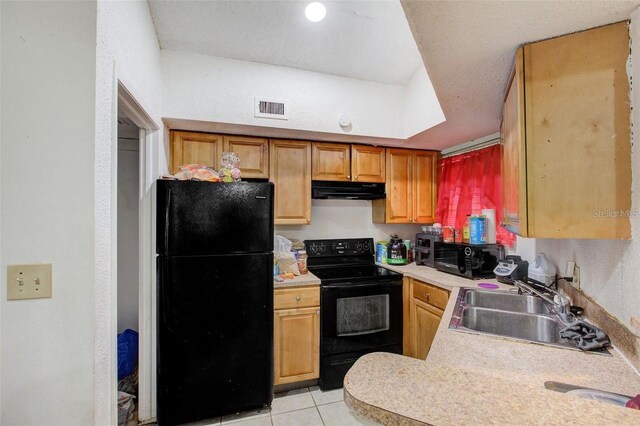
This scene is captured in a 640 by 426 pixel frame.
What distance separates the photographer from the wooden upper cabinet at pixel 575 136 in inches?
36.5

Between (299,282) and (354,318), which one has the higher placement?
(299,282)

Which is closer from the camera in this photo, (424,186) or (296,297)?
(296,297)

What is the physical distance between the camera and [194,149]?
88.6 inches

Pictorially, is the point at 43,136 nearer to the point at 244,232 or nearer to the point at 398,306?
the point at 244,232

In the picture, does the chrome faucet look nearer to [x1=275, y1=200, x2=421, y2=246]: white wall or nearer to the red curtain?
the red curtain

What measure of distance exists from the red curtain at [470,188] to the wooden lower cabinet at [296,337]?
1566mm

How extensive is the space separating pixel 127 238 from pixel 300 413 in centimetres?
193

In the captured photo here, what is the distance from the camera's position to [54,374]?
36.3 inches

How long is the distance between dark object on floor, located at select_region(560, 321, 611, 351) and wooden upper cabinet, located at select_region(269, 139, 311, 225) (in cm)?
182

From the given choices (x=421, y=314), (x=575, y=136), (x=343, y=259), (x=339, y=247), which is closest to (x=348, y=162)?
(x=339, y=247)

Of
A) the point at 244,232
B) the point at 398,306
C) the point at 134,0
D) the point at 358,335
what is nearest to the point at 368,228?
the point at 398,306

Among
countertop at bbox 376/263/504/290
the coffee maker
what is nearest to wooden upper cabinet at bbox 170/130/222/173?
countertop at bbox 376/263/504/290

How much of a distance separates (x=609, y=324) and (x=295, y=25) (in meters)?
2.24

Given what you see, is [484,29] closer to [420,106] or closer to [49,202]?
[420,106]
